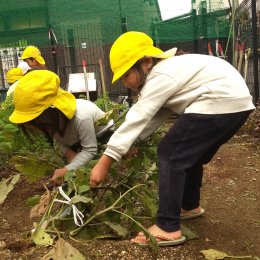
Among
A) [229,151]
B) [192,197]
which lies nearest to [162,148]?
[192,197]

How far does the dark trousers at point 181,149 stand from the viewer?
2281mm

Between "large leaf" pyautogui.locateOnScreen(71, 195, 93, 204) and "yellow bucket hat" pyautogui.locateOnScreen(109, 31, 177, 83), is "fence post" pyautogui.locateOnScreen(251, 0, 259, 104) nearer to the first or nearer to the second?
"yellow bucket hat" pyautogui.locateOnScreen(109, 31, 177, 83)

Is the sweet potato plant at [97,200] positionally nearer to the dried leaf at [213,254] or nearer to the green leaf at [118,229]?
the green leaf at [118,229]

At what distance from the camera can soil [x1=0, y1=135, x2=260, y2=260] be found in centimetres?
227

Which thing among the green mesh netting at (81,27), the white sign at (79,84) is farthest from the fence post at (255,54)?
the white sign at (79,84)

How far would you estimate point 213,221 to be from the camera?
2953 millimetres

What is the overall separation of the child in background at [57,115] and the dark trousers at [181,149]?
0.68 m

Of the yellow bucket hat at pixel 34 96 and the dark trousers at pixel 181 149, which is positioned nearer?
the dark trousers at pixel 181 149

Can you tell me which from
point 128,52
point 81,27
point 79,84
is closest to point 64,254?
point 128,52

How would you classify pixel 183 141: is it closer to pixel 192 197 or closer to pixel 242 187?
pixel 192 197

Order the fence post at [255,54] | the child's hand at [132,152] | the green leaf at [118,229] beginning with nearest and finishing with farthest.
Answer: the green leaf at [118,229] → the child's hand at [132,152] → the fence post at [255,54]

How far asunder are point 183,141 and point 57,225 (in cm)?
84

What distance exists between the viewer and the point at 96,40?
30.8 ft

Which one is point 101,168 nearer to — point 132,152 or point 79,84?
point 132,152
